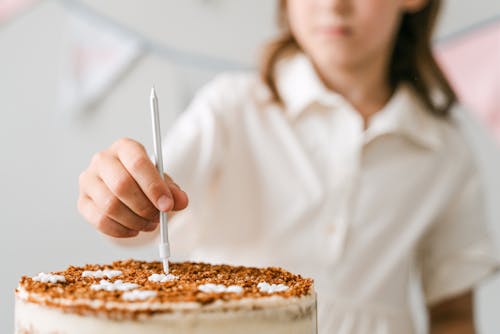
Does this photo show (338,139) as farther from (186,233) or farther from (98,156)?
(98,156)

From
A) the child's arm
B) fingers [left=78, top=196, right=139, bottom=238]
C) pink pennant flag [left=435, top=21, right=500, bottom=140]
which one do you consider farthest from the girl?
pink pennant flag [left=435, top=21, right=500, bottom=140]

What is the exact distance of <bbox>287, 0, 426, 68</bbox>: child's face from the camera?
1.11 m

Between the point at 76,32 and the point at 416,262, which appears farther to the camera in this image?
the point at 76,32

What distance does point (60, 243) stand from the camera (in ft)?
6.38

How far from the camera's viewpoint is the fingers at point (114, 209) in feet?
2.20

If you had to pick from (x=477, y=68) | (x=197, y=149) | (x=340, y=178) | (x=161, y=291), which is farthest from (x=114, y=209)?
(x=477, y=68)

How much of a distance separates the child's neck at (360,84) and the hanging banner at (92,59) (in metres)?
0.81

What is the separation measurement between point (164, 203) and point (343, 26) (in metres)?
0.57

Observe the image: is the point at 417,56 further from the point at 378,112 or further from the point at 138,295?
the point at 138,295

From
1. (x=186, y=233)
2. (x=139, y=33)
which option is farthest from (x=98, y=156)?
(x=139, y=33)

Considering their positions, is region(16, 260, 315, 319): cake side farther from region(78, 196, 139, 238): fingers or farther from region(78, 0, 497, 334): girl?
region(78, 0, 497, 334): girl

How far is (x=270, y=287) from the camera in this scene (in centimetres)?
58

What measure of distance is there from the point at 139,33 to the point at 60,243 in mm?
547

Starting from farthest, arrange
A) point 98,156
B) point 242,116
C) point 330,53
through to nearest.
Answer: point 242,116
point 330,53
point 98,156
